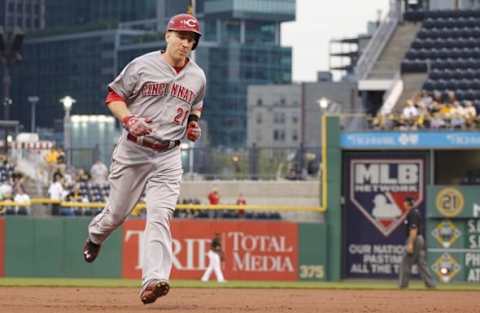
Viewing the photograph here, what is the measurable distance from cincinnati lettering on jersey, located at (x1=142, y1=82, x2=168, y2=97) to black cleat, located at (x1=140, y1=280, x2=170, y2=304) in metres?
1.55

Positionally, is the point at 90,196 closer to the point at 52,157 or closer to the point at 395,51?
the point at 52,157

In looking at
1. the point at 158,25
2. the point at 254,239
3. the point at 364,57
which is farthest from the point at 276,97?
the point at 254,239

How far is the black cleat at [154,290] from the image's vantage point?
12.6 m

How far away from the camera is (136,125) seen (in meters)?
12.7

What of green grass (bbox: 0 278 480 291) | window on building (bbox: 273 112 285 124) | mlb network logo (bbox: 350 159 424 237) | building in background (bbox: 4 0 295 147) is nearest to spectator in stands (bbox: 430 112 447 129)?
mlb network logo (bbox: 350 159 424 237)

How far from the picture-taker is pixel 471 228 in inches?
1231

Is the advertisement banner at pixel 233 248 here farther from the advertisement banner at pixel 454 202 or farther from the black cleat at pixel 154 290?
the black cleat at pixel 154 290

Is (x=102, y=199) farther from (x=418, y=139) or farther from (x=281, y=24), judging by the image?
(x=281, y=24)

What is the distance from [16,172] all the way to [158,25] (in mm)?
55156

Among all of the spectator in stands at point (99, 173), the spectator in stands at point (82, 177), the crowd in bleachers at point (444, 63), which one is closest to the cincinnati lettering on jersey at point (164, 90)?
the crowd in bleachers at point (444, 63)

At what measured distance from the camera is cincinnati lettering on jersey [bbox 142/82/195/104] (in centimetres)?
1289

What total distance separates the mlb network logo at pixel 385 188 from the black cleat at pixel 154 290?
19265mm

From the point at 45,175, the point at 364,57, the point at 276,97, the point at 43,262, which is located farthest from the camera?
the point at 276,97

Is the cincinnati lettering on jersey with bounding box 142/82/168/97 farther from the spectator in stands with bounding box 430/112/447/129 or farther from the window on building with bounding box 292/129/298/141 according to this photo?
the window on building with bounding box 292/129/298/141
